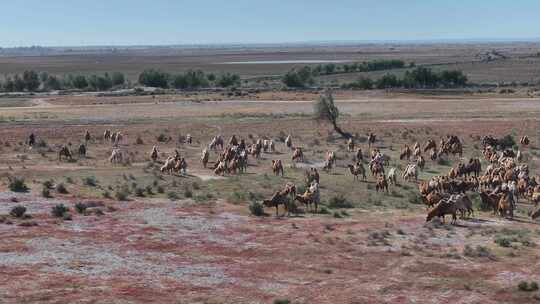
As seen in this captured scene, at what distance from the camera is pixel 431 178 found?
121 ft

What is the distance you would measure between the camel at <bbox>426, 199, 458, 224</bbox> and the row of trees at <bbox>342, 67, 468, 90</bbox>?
7967 cm

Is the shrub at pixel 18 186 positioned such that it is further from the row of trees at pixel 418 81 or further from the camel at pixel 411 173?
the row of trees at pixel 418 81

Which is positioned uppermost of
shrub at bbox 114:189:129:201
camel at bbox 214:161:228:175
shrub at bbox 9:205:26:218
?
shrub at bbox 9:205:26:218

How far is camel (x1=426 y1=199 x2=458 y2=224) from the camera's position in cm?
2709

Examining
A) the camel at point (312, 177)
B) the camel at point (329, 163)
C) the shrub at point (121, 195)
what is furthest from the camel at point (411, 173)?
the shrub at point (121, 195)

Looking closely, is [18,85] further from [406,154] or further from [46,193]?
[46,193]

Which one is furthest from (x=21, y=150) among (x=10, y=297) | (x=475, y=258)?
(x=475, y=258)

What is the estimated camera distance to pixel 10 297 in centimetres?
1844

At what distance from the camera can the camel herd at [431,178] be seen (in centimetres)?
2905

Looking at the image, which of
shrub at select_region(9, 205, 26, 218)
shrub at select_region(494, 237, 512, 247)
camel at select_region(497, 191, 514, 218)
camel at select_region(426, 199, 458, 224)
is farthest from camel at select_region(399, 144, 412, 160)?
shrub at select_region(9, 205, 26, 218)

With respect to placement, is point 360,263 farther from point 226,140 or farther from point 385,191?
point 226,140

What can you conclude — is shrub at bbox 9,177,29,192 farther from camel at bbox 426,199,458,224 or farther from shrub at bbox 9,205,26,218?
camel at bbox 426,199,458,224

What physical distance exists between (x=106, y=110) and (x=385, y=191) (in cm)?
5110

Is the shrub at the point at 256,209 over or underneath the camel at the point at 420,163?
over
